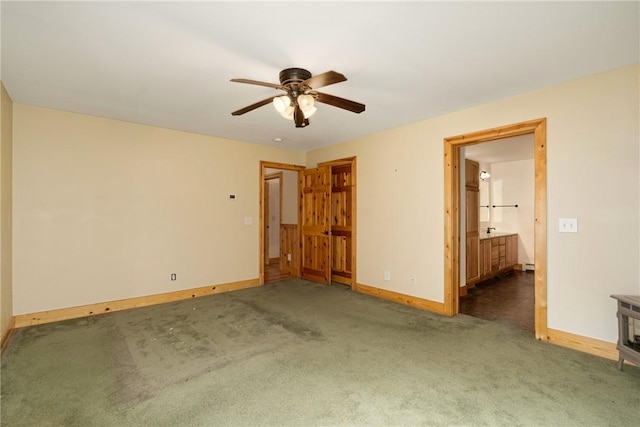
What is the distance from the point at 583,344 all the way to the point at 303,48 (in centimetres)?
359

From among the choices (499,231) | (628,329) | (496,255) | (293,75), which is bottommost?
(628,329)

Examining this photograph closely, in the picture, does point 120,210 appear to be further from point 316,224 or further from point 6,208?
point 316,224

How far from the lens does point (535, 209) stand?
3002mm

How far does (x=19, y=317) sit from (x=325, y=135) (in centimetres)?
452

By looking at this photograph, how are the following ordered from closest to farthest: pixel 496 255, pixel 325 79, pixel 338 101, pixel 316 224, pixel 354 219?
pixel 325 79, pixel 338 101, pixel 354 219, pixel 316 224, pixel 496 255

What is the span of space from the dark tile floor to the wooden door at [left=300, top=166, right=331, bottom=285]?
2.38 metres

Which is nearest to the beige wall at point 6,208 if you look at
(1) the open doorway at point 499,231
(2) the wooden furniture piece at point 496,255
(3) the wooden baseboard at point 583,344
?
(1) the open doorway at point 499,231

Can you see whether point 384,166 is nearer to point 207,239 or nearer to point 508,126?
point 508,126

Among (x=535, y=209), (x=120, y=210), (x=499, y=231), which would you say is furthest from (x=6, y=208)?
(x=499, y=231)

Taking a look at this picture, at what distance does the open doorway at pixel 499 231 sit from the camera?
4.17m

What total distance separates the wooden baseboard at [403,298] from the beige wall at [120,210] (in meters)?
2.00

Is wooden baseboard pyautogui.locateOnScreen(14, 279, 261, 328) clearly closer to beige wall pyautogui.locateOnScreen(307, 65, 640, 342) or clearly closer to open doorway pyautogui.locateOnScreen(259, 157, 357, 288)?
open doorway pyautogui.locateOnScreen(259, 157, 357, 288)

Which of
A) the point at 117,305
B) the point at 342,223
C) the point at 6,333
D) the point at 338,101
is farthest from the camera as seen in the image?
the point at 342,223

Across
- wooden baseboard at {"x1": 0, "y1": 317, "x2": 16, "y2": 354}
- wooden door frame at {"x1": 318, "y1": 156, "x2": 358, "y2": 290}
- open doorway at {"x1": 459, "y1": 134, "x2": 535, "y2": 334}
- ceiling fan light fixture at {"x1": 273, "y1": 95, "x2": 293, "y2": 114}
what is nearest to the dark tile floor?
open doorway at {"x1": 459, "y1": 134, "x2": 535, "y2": 334}
